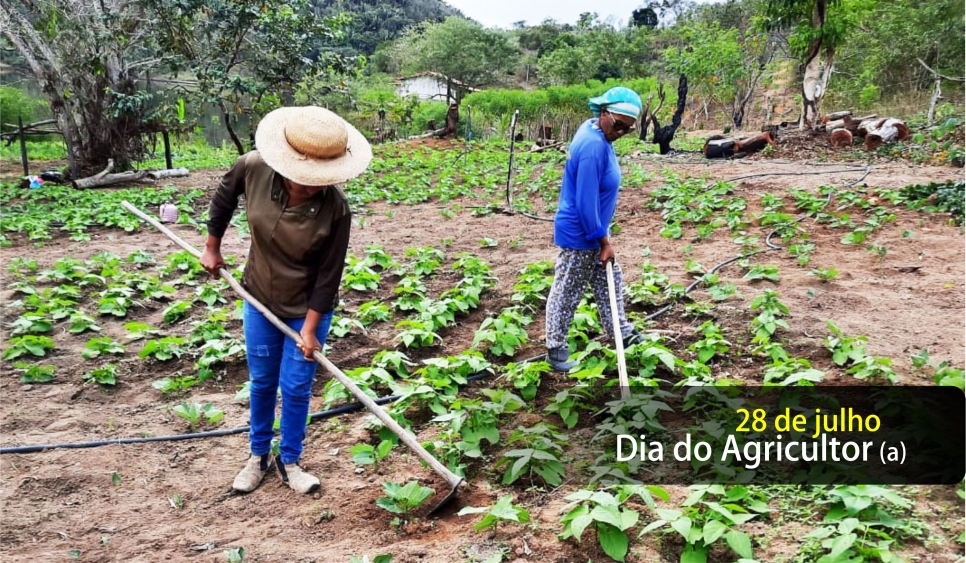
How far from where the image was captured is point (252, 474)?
3.02 m

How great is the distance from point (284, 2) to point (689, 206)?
23.8 feet

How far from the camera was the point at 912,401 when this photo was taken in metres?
2.94

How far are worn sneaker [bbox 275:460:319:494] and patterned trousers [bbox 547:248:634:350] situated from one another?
165 centimetres

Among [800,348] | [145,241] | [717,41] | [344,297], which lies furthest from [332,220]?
[717,41]

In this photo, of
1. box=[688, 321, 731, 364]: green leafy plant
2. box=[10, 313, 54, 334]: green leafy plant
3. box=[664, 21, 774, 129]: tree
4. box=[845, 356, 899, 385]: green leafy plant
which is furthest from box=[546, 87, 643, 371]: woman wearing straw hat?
box=[664, 21, 774, 129]: tree

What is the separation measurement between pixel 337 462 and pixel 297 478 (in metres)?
0.28

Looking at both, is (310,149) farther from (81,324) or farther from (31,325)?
(31,325)

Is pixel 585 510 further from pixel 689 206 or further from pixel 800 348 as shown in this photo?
pixel 689 206

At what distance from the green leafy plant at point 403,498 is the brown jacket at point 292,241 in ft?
2.63

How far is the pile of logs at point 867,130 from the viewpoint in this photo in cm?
1340

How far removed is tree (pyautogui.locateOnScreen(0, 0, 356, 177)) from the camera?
32.8 ft

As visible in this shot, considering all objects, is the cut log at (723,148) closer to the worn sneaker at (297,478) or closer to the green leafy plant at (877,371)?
the green leafy plant at (877,371)

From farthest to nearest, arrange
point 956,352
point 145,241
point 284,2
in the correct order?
point 284,2 → point 145,241 → point 956,352

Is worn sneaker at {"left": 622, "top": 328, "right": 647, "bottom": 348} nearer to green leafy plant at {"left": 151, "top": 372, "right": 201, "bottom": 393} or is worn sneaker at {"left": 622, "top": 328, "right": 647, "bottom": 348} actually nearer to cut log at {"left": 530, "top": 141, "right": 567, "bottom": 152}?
green leafy plant at {"left": 151, "top": 372, "right": 201, "bottom": 393}
